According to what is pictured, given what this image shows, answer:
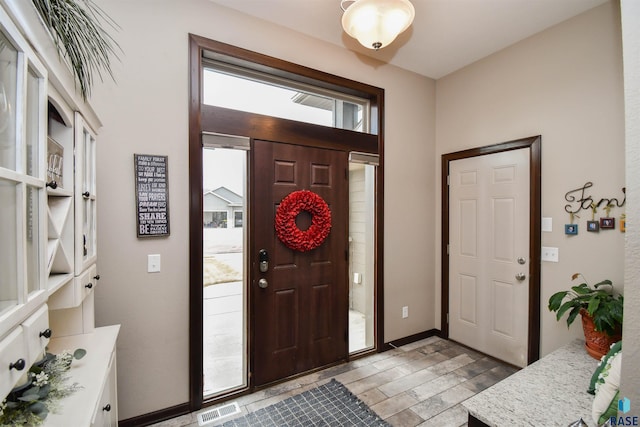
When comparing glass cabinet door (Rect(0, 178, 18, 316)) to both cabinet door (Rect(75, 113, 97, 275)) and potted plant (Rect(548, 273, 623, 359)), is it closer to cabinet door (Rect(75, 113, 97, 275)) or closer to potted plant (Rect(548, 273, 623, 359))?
cabinet door (Rect(75, 113, 97, 275))

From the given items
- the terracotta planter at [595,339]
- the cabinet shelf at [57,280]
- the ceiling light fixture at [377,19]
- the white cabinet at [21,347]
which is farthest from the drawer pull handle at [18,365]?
the terracotta planter at [595,339]

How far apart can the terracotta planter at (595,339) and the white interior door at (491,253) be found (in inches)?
23.0

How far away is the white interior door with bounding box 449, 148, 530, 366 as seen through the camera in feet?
8.75

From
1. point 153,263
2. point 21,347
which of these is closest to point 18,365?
point 21,347

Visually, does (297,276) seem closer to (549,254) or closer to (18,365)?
(18,365)

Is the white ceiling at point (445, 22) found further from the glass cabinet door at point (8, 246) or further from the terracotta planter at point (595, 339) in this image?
the terracotta planter at point (595, 339)

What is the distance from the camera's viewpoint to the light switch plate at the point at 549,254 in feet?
8.04

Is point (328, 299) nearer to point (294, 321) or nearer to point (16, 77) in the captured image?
point (294, 321)

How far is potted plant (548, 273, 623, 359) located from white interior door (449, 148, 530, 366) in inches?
21.2

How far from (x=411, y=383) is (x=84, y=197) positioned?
8.64ft

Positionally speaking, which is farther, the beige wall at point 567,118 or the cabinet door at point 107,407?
the beige wall at point 567,118

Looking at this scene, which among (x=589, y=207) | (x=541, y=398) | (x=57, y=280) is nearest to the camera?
(x=57, y=280)

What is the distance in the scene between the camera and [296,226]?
247 centimetres

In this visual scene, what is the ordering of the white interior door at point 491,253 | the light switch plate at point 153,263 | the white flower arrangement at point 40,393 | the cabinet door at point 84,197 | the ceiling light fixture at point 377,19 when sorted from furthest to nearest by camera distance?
the white interior door at point 491,253
the light switch plate at point 153,263
the ceiling light fixture at point 377,19
the cabinet door at point 84,197
the white flower arrangement at point 40,393
